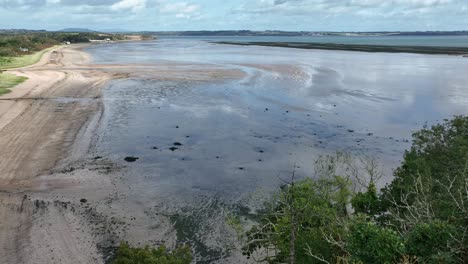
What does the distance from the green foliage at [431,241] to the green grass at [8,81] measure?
4545cm

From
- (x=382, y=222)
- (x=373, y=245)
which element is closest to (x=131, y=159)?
(x=382, y=222)

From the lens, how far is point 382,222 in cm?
1595

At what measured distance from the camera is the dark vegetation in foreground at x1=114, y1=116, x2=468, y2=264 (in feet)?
37.8

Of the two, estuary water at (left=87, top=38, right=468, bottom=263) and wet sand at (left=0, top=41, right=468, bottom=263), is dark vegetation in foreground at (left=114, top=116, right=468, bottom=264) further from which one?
estuary water at (left=87, top=38, right=468, bottom=263)

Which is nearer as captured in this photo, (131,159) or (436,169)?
(436,169)

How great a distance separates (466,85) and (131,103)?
43225mm

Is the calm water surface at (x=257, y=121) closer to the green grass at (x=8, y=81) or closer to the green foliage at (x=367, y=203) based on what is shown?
the green foliage at (x=367, y=203)

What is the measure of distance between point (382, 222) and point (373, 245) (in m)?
4.97

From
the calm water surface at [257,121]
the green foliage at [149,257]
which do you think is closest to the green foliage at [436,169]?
the green foliage at [149,257]

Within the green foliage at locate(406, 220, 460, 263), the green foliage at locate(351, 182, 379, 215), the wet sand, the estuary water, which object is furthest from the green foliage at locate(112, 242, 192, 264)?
the green foliage at locate(351, 182, 379, 215)

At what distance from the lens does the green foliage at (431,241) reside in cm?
1154

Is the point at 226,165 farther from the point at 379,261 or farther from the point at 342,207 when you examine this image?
the point at 379,261

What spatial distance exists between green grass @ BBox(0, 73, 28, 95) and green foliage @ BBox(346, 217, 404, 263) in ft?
146

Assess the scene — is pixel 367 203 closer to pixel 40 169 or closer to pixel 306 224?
pixel 306 224
